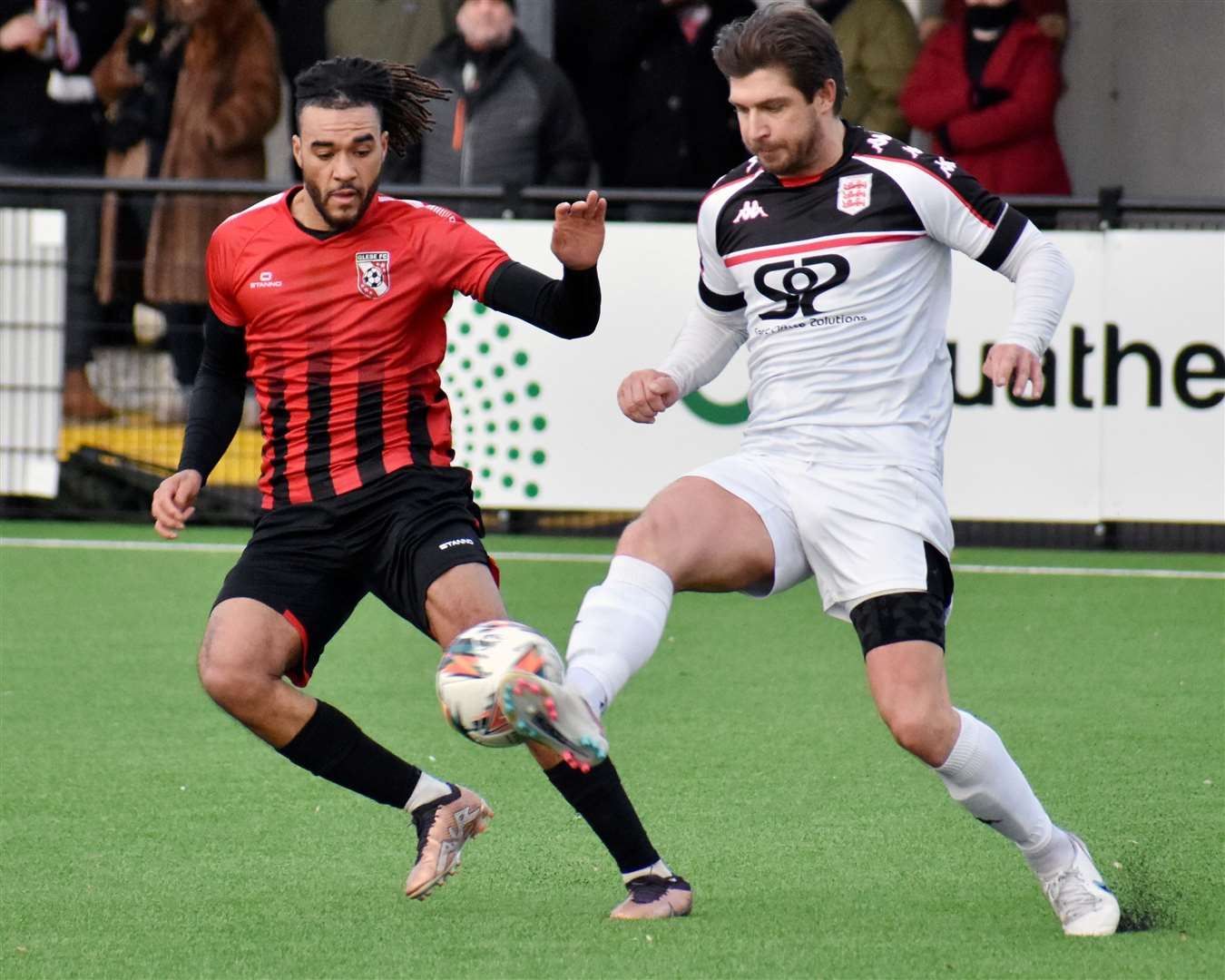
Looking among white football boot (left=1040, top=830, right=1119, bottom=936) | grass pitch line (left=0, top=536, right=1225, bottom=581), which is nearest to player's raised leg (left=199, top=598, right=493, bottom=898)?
white football boot (left=1040, top=830, right=1119, bottom=936)

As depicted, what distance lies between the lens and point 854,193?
4.64 meters

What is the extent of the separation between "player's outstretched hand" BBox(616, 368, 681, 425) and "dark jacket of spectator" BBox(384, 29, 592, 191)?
620 centimetres

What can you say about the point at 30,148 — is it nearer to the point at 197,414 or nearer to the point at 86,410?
the point at 86,410

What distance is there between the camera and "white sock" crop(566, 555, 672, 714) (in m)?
3.94

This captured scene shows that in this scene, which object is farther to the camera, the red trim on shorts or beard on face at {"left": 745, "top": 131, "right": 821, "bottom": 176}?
the red trim on shorts

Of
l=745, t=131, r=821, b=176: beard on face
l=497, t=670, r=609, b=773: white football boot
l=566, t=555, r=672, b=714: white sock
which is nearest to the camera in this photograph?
l=497, t=670, r=609, b=773: white football boot

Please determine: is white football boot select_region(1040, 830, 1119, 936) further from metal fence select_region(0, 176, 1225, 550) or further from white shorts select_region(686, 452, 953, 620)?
metal fence select_region(0, 176, 1225, 550)

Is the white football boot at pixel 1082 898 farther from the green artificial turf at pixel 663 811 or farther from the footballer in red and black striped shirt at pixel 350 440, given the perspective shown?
the footballer in red and black striped shirt at pixel 350 440

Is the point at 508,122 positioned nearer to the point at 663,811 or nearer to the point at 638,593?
the point at 663,811

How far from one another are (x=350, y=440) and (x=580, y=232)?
2.80ft

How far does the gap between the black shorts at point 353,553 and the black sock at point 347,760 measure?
0.16 meters

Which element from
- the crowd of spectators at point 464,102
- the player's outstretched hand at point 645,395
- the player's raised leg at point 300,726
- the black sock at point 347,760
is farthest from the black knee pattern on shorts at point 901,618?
the crowd of spectators at point 464,102

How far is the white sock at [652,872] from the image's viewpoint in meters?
4.60

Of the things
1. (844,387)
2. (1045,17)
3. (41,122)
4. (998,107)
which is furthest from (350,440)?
(41,122)
